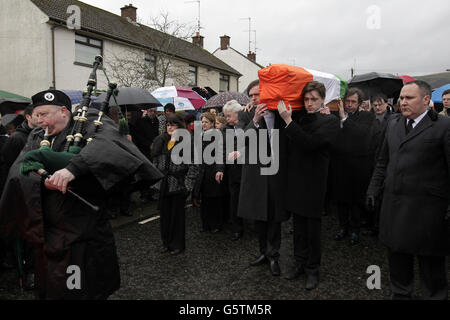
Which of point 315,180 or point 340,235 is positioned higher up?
point 315,180

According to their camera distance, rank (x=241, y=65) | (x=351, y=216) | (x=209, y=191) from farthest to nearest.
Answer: (x=241, y=65), (x=209, y=191), (x=351, y=216)

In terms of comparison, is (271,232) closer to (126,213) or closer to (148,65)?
(126,213)

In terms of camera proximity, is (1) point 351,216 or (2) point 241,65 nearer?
(1) point 351,216

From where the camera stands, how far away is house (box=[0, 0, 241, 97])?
15.3 m

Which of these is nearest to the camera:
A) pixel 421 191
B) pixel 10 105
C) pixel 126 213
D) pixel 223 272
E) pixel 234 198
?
pixel 421 191

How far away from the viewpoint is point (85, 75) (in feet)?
54.1

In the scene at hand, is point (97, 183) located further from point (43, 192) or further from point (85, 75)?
point (85, 75)

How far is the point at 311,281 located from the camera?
3471 millimetres

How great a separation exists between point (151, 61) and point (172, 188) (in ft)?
49.8

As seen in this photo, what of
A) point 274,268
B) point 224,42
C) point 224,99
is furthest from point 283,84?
point 224,42

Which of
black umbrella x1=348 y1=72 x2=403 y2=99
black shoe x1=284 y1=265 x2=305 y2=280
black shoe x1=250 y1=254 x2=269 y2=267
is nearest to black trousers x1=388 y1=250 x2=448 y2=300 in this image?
black shoe x1=284 y1=265 x2=305 y2=280

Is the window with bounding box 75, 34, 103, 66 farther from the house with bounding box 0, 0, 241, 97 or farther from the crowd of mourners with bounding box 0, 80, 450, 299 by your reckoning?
the crowd of mourners with bounding box 0, 80, 450, 299

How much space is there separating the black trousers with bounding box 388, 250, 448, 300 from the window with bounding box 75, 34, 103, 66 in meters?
16.8

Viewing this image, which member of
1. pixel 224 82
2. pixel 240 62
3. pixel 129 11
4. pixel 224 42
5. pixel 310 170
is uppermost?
pixel 224 42
